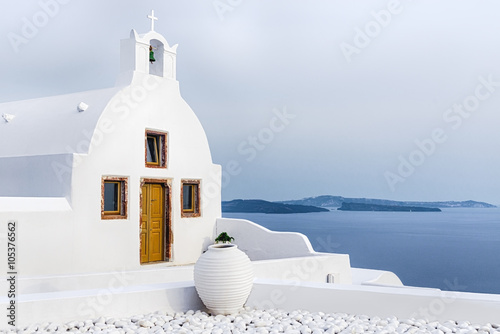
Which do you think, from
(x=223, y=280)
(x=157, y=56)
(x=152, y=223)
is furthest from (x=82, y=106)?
(x=223, y=280)

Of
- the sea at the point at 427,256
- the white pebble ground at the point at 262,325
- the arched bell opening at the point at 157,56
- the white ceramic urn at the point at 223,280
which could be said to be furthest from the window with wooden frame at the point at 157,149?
the sea at the point at 427,256

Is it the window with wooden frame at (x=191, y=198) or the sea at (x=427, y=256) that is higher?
the window with wooden frame at (x=191, y=198)

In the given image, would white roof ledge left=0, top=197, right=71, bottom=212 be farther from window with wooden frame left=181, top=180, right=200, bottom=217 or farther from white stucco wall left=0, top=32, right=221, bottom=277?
window with wooden frame left=181, top=180, right=200, bottom=217

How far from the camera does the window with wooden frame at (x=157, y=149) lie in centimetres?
1141

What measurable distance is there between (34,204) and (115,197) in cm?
182

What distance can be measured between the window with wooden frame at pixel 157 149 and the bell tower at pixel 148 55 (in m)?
1.32

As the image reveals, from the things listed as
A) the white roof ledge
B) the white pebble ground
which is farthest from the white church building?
the white pebble ground

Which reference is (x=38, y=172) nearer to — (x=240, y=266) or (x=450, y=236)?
(x=240, y=266)

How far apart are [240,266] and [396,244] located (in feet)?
276

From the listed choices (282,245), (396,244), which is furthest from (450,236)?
(282,245)

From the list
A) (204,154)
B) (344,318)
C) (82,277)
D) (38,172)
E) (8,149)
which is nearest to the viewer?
(344,318)

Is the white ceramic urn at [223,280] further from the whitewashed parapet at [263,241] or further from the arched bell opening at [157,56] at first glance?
the arched bell opening at [157,56]

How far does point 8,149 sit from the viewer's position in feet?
37.2

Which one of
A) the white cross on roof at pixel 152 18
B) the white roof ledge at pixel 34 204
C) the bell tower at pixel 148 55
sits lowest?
the white roof ledge at pixel 34 204
